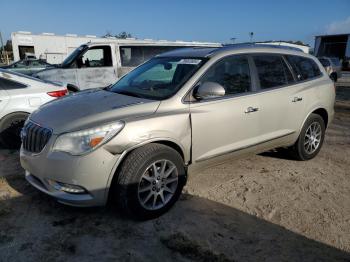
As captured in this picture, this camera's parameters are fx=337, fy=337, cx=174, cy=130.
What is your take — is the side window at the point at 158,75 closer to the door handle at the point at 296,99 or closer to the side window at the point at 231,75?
the side window at the point at 231,75

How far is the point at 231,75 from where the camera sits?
418cm

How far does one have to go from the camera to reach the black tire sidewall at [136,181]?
10.6ft

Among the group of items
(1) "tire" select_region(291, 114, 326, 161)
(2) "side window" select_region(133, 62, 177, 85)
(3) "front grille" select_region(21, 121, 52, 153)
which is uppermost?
(2) "side window" select_region(133, 62, 177, 85)

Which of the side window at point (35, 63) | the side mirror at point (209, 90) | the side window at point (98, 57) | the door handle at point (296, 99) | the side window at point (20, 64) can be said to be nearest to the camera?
the side mirror at point (209, 90)

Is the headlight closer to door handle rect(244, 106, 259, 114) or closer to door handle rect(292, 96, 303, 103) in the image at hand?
door handle rect(244, 106, 259, 114)

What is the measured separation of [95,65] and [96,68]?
0.15 metres

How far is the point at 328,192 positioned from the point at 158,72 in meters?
2.67

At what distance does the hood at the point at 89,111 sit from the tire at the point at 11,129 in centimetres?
198

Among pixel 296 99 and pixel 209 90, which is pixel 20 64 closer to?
pixel 296 99

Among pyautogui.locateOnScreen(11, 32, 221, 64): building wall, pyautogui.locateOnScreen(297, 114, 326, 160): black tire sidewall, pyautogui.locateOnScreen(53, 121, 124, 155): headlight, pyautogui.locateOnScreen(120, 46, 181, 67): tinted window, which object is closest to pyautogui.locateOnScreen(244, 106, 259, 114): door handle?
pyautogui.locateOnScreen(297, 114, 326, 160): black tire sidewall

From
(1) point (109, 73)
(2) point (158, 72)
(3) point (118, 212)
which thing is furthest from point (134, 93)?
(1) point (109, 73)

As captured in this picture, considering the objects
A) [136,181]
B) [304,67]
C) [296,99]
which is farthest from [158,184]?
[304,67]

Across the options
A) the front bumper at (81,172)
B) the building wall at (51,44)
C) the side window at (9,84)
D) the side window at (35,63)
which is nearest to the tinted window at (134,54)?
the side window at (9,84)

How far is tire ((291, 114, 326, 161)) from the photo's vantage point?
200 inches
